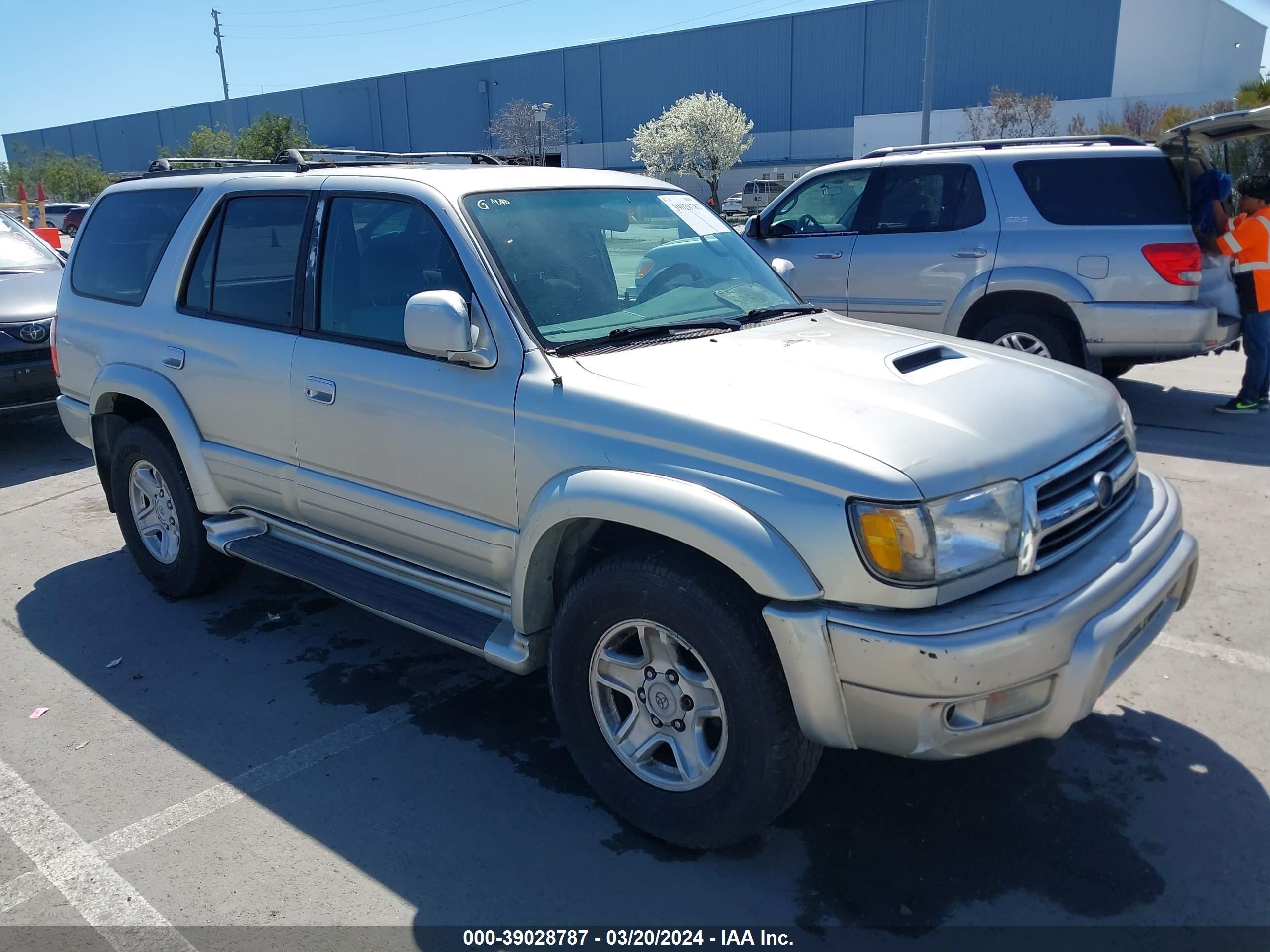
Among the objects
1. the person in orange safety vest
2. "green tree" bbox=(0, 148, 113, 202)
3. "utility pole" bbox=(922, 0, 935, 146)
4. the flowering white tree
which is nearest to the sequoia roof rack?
the person in orange safety vest

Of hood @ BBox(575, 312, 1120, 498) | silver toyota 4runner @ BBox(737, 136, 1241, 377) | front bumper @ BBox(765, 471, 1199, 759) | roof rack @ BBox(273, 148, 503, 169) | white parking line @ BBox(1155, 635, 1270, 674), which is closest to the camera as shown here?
front bumper @ BBox(765, 471, 1199, 759)

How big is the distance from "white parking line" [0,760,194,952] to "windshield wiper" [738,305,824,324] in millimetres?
2768

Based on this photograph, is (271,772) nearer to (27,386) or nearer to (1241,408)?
(27,386)

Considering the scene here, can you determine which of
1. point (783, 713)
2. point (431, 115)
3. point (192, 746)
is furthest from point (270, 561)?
point (431, 115)

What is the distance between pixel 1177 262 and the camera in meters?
7.12

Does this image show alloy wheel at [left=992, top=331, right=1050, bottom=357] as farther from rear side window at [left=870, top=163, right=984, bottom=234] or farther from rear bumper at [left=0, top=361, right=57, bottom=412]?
rear bumper at [left=0, top=361, right=57, bottom=412]

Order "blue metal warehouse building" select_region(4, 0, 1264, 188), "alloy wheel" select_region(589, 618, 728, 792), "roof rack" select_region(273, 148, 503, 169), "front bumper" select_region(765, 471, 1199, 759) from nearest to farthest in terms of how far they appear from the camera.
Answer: "front bumper" select_region(765, 471, 1199, 759) < "alloy wheel" select_region(589, 618, 728, 792) < "roof rack" select_region(273, 148, 503, 169) < "blue metal warehouse building" select_region(4, 0, 1264, 188)

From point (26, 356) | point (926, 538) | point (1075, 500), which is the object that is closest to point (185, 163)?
point (26, 356)

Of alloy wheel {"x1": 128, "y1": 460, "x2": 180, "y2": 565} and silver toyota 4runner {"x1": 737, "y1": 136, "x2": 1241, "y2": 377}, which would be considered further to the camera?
silver toyota 4runner {"x1": 737, "y1": 136, "x2": 1241, "y2": 377}

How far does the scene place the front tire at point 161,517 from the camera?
15.5ft

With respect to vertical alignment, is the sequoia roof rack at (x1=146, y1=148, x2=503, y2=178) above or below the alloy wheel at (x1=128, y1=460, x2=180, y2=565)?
above

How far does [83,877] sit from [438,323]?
1991 millimetres

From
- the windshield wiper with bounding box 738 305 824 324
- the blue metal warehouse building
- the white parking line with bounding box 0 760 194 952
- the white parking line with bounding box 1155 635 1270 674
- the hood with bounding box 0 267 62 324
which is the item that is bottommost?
the white parking line with bounding box 1155 635 1270 674

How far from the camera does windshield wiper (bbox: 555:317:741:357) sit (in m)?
3.30
